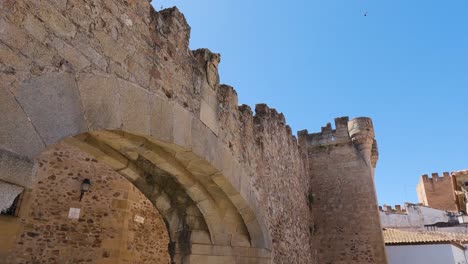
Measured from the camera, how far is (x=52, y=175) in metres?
8.00

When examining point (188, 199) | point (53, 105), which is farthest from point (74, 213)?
point (53, 105)

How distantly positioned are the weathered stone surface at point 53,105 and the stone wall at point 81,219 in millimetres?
5593

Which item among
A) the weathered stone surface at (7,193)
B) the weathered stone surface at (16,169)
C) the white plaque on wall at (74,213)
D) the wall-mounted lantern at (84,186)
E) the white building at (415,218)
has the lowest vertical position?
the weathered stone surface at (7,193)

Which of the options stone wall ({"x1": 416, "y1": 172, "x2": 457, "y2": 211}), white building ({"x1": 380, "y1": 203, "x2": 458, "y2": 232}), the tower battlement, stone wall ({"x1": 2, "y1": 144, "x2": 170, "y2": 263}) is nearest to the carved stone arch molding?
stone wall ({"x1": 2, "y1": 144, "x2": 170, "y2": 263})

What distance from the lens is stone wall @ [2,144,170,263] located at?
745 cm

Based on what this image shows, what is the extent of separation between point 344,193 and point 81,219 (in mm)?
7494

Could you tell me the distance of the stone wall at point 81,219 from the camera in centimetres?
745

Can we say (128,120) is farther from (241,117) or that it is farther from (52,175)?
(52,175)

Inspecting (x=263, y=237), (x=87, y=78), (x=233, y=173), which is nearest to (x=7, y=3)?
(x=87, y=78)

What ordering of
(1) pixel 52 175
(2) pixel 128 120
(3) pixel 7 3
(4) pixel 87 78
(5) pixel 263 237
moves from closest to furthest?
(3) pixel 7 3 < (4) pixel 87 78 < (2) pixel 128 120 < (5) pixel 263 237 < (1) pixel 52 175

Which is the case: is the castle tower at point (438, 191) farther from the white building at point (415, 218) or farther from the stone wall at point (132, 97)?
the stone wall at point (132, 97)

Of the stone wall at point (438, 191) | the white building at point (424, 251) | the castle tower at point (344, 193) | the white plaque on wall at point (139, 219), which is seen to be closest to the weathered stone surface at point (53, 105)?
the white plaque on wall at point (139, 219)

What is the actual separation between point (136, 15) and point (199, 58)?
1.20 metres

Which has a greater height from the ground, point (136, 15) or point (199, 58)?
point (199, 58)
